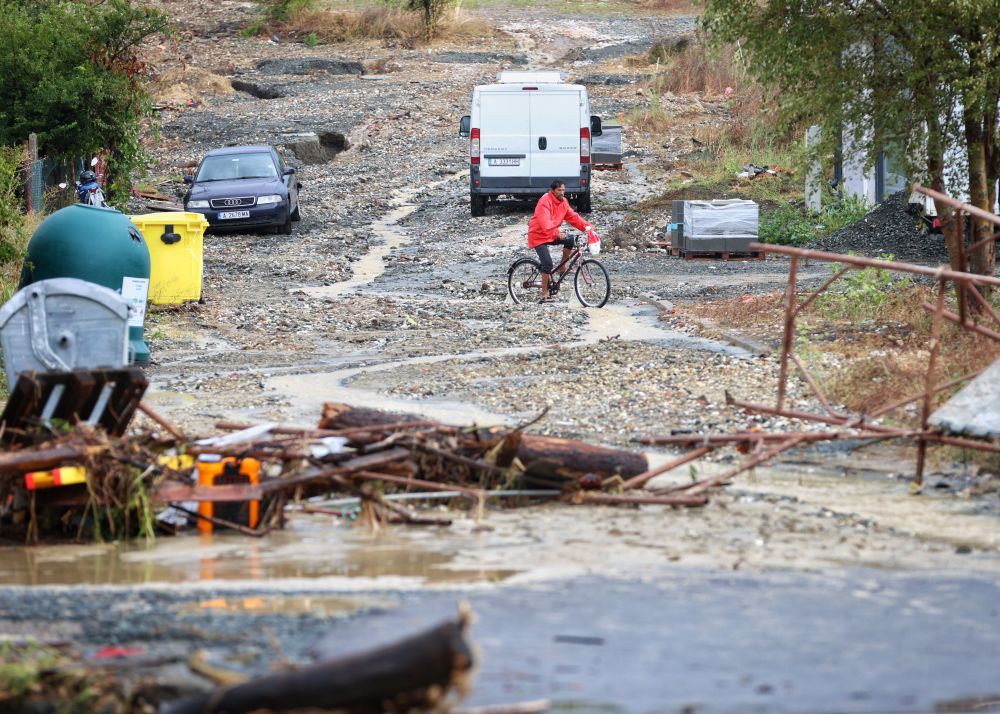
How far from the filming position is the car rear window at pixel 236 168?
26.5 meters

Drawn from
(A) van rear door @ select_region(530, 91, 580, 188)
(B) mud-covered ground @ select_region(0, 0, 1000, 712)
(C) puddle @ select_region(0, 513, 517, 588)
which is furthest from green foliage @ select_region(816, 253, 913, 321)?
(A) van rear door @ select_region(530, 91, 580, 188)

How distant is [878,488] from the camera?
9.10 m

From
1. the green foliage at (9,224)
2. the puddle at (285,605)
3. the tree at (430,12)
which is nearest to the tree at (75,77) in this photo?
the green foliage at (9,224)

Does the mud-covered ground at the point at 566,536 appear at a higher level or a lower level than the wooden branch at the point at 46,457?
lower

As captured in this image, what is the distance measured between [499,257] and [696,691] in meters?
18.8

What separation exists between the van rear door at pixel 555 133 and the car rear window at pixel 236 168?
4.85 metres

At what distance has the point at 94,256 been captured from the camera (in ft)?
46.8

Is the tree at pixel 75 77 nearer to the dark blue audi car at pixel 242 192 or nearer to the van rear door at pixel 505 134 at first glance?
the dark blue audi car at pixel 242 192

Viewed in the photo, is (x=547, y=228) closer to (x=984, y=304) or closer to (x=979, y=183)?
(x=979, y=183)

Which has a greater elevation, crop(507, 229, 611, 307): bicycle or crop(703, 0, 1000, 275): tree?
crop(703, 0, 1000, 275): tree

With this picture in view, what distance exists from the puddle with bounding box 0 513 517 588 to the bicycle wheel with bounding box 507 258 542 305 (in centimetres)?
1127

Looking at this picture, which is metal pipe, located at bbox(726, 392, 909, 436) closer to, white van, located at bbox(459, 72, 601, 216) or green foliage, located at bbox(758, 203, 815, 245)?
green foliage, located at bbox(758, 203, 815, 245)

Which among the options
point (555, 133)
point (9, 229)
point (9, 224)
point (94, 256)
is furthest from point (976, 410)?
point (555, 133)

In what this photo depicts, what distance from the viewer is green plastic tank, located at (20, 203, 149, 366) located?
14211mm
